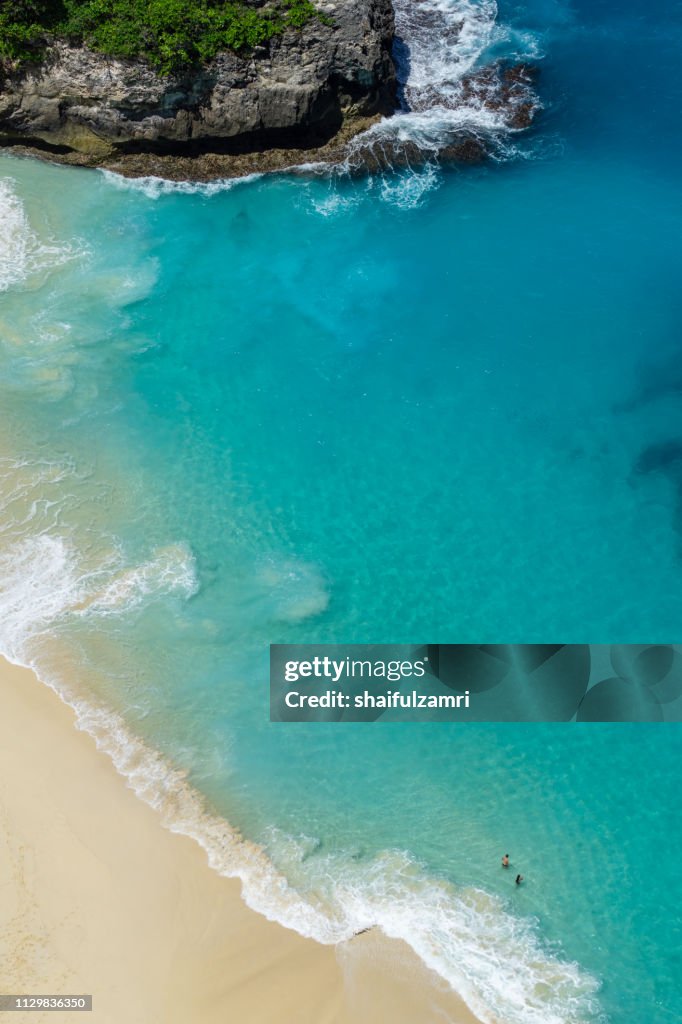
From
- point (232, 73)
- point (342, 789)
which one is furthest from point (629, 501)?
point (232, 73)

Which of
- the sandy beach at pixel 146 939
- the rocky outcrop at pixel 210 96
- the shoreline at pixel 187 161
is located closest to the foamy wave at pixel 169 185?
the shoreline at pixel 187 161

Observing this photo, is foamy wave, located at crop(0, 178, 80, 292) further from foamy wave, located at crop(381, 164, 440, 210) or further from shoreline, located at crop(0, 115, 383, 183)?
foamy wave, located at crop(381, 164, 440, 210)

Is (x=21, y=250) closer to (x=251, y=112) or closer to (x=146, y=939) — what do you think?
(x=251, y=112)

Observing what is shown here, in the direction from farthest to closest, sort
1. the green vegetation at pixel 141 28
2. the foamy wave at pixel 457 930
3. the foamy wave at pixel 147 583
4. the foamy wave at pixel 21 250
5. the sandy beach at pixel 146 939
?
the green vegetation at pixel 141 28
the foamy wave at pixel 21 250
the foamy wave at pixel 147 583
the foamy wave at pixel 457 930
the sandy beach at pixel 146 939

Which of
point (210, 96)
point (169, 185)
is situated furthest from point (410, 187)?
→ point (169, 185)

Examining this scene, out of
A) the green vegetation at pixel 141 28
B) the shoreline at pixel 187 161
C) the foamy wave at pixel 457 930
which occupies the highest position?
the green vegetation at pixel 141 28

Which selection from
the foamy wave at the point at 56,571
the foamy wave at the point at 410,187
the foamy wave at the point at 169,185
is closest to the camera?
the foamy wave at the point at 56,571

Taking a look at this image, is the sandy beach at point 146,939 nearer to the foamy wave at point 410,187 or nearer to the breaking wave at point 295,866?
the breaking wave at point 295,866
